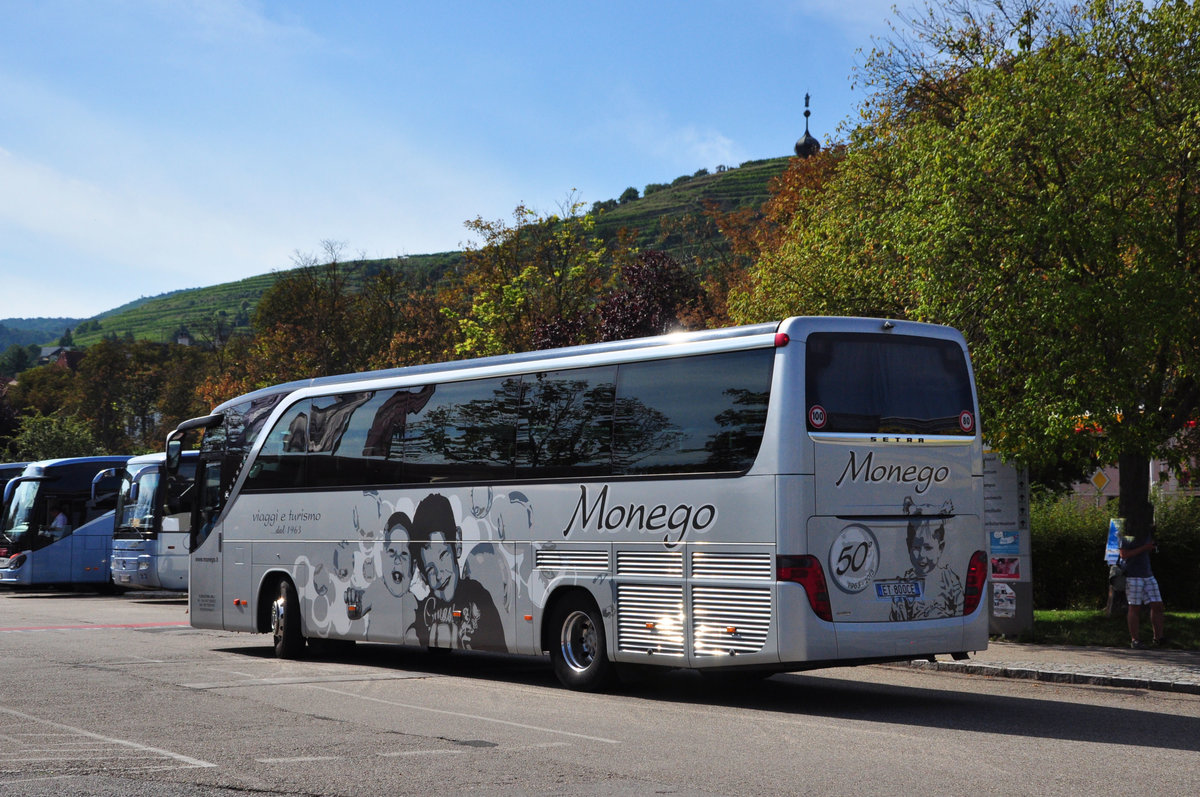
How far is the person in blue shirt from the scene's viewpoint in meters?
16.9

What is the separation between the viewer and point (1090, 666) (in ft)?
49.7

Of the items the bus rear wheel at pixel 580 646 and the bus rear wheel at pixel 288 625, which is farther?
the bus rear wheel at pixel 288 625

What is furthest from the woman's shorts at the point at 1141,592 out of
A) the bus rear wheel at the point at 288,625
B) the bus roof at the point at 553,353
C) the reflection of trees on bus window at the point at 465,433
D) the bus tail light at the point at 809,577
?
the bus rear wheel at the point at 288,625

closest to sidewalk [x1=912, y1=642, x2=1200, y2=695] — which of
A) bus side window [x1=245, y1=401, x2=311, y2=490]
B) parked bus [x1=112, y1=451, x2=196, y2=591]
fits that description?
bus side window [x1=245, y1=401, x2=311, y2=490]

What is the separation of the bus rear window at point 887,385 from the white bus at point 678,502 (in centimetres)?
2

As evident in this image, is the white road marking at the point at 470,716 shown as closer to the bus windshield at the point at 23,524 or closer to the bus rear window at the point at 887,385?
the bus rear window at the point at 887,385

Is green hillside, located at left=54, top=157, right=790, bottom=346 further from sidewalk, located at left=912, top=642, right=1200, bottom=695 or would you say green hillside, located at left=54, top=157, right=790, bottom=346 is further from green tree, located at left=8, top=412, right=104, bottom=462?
sidewalk, located at left=912, top=642, right=1200, bottom=695

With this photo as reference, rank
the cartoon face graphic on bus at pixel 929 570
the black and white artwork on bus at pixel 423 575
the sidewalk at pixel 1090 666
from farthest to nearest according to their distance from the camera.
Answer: the black and white artwork on bus at pixel 423 575 → the sidewalk at pixel 1090 666 → the cartoon face graphic on bus at pixel 929 570

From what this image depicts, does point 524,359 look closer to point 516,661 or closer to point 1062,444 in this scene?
point 516,661

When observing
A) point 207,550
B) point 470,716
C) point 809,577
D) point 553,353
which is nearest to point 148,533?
point 207,550

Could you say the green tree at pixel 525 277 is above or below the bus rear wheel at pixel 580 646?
above

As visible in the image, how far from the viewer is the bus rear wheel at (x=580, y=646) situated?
43.1ft

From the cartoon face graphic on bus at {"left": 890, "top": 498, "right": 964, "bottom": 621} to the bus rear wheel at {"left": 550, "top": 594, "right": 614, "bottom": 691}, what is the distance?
2937mm

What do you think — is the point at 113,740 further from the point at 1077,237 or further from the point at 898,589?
the point at 1077,237
